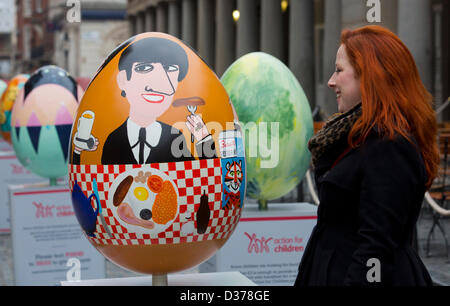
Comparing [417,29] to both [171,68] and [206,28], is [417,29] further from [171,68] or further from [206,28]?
[206,28]

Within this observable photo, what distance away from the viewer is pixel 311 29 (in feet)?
78.7

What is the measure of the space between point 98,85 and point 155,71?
28 cm

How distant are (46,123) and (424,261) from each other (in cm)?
402

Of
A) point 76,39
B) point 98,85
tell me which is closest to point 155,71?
point 98,85

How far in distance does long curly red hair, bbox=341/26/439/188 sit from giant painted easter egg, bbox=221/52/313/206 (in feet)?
8.53

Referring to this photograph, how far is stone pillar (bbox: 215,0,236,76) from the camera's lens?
31641 millimetres

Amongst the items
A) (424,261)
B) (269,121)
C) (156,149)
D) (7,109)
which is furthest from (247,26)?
(156,149)

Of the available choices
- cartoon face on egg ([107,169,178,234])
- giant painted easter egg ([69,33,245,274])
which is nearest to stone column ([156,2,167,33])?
giant painted easter egg ([69,33,245,274])

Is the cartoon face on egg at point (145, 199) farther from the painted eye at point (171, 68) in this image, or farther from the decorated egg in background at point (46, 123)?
the decorated egg in background at point (46, 123)

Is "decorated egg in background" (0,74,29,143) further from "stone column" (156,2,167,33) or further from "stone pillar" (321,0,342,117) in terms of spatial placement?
"stone column" (156,2,167,33)

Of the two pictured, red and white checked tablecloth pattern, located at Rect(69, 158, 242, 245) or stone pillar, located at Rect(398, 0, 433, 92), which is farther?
stone pillar, located at Rect(398, 0, 433, 92)

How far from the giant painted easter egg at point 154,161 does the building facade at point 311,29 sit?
4.45ft

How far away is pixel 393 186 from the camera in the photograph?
2789mm
